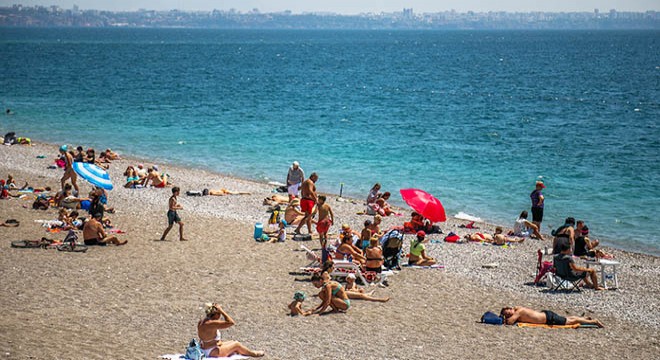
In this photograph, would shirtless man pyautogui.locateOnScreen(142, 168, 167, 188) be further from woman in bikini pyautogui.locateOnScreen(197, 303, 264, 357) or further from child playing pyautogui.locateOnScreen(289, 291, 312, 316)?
woman in bikini pyautogui.locateOnScreen(197, 303, 264, 357)

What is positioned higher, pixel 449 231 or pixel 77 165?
pixel 77 165

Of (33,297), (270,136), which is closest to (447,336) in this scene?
(33,297)

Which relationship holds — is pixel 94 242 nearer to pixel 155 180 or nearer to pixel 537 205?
pixel 155 180

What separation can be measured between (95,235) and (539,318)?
31.9 feet

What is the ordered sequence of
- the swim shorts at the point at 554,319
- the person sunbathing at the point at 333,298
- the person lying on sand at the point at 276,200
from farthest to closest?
the person lying on sand at the point at 276,200
the person sunbathing at the point at 333,298
the swim shorts at the point at 554,319

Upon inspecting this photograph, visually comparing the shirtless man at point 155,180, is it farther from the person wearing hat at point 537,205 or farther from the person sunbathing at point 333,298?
the person sunbathing at point 333,298

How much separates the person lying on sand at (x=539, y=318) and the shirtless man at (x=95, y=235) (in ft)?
29.2

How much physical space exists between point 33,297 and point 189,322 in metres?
2.89

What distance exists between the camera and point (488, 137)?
43312mm

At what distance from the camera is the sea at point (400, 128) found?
29.6 metres

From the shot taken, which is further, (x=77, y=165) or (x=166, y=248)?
(x=77, y=165)

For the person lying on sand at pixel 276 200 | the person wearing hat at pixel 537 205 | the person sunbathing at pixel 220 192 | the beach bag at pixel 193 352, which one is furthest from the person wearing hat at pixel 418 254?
the person sunbathing at pixel 220 192

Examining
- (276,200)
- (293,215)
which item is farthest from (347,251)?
(276,200)

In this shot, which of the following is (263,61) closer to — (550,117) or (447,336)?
(550,117)
